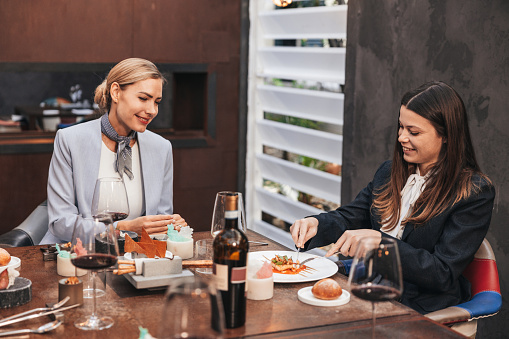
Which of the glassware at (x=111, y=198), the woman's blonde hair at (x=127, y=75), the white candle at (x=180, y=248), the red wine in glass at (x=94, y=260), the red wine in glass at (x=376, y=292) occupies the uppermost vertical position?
the woman's blonde hair at (x=127, y=75)

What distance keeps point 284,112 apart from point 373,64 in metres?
1.09

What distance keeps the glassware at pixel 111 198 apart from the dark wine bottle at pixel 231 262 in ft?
1.58

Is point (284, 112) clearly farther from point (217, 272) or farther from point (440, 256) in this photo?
point (217, 272)

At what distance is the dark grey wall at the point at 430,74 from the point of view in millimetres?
2914

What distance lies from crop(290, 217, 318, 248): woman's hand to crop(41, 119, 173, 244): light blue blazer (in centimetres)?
81

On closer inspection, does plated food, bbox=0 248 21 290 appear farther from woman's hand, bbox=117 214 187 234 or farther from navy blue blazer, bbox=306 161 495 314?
navy blue blazer, bbox=306 161 495 314

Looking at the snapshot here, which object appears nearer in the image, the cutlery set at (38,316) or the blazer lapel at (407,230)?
the cutlery set at (38,316)

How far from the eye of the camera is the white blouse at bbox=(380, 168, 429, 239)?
247 cm

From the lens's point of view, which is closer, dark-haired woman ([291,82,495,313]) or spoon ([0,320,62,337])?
spoon ([0,320,62,337])

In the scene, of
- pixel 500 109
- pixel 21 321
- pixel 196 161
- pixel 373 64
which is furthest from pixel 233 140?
pixel 21 321

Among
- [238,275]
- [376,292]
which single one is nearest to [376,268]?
[376,292]

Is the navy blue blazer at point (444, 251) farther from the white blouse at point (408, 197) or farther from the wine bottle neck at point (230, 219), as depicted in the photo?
the wine bottle neck at point (230, 219)

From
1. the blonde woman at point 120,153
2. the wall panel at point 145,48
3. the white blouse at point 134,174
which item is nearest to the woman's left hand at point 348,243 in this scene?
the blonde woman at point 120,153

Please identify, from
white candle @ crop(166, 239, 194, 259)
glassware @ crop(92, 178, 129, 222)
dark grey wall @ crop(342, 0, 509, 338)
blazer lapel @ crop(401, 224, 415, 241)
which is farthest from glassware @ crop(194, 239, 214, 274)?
dark grey wall @ crop(342, 0, 509, 338)
